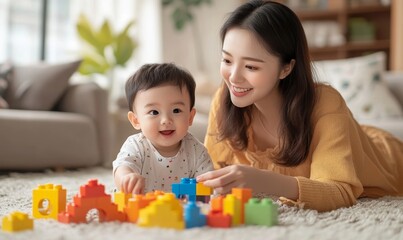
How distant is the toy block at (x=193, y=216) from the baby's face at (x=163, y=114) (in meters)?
0.40

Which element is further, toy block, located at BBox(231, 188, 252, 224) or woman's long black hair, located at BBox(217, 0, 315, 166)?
woman's long black hair, located at BBox(217, 0, 315, 166)

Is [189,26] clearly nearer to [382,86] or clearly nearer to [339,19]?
[339,19]

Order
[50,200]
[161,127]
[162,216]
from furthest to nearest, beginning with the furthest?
[161,127], [50,200], [162,216]

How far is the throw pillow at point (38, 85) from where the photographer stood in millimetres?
3525

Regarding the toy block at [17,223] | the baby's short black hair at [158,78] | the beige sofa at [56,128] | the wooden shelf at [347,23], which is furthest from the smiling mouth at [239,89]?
the wooden shelf at [347,23]

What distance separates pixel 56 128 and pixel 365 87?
6.27 ft

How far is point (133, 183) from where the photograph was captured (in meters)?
1.43

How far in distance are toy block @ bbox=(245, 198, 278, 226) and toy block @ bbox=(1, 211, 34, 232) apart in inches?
18.7

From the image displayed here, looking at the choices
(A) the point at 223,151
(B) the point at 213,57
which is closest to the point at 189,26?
(B) the point at 213,57

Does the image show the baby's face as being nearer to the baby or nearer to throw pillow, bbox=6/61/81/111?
the baby

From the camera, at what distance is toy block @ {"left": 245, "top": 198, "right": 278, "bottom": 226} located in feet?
4.27

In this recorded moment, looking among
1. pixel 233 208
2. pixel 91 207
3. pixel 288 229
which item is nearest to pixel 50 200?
pixel 91 207

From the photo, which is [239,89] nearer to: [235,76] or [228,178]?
[235,76]

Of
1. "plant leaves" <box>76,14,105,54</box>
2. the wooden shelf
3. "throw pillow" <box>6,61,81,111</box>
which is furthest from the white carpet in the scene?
the wooden shelf
